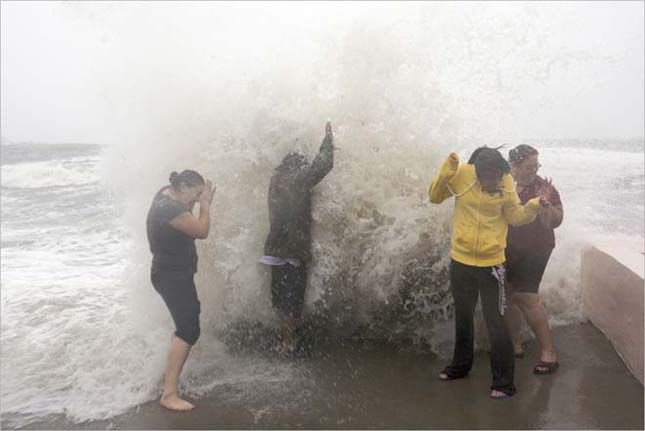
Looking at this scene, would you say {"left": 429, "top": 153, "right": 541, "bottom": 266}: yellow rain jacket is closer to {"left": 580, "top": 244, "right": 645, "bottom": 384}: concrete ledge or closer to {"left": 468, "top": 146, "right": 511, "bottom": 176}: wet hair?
{"left": 468, "top": 146, "right": 511, "bottom": 176}: wet hair

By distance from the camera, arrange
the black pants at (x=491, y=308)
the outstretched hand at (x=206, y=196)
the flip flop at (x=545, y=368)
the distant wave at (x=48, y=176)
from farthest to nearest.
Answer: the distant wave at (x=48, y=176) → the flip flop at (x=545, y=368) → the outstretched hand at (x=206, y=196) → the black pants at (x=491, y=308)

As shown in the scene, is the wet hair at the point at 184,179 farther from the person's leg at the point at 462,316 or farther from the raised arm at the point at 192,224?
the person's leg at the point at 462,316

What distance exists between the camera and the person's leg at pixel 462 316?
12.3ft

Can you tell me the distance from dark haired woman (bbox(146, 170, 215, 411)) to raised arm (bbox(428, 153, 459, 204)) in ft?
5.28

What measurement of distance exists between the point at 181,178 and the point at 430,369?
2.38 metres

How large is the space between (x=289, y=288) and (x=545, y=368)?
211 centimetres

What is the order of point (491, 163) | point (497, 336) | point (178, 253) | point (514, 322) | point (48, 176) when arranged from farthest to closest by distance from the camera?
point (48, 176)
point (514, 322)
point (178, 253)
point (497, 336)
point (491, 163)

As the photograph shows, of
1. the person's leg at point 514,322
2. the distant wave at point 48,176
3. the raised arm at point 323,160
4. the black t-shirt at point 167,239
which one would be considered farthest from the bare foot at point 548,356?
the distant wave at point 48,176

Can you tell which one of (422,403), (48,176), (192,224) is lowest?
(48,176)

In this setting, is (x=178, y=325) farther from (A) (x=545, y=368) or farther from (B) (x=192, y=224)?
(A) (x=545, y=368)

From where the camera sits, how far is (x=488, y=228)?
11.9ft

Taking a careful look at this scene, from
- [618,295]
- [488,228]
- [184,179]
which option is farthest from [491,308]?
[184,179]

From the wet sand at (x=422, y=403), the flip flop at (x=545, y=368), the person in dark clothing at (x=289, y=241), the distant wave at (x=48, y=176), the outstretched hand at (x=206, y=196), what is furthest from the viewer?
the distant wave at (x=48, y=176)

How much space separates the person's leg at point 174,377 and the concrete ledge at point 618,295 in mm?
3187
